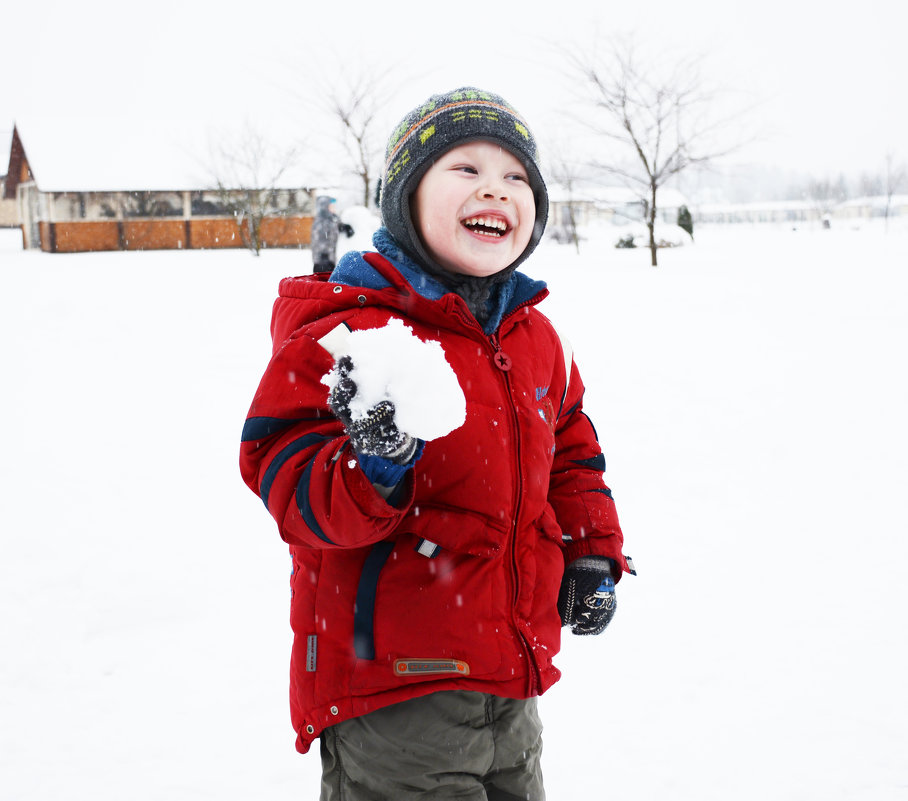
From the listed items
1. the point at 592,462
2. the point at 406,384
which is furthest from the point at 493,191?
the point at 592,462

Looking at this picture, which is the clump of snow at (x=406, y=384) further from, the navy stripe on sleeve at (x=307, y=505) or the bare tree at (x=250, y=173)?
the bare tree at (x=250, y=173)

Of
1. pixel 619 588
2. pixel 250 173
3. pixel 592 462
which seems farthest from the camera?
pixel 250 173

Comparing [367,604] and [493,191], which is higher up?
[493,191]

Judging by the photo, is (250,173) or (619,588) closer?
(619,588)

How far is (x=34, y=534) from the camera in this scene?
14.3 ft

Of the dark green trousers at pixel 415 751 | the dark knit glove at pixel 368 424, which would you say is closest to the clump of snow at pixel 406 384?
the dark knit glove at pixel 368 424

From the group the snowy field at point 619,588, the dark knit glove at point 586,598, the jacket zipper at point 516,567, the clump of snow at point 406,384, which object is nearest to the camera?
the clump of snow at point 406,384

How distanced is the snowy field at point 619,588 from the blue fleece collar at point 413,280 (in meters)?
1.70

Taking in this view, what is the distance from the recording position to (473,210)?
1533 millimetres

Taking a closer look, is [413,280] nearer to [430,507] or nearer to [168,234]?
[430,507]

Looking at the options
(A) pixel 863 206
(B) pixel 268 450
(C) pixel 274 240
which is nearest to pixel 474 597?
(B) pixel 268 450

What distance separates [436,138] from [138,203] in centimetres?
3157

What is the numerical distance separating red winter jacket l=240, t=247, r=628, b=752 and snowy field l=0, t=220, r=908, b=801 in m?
1.33

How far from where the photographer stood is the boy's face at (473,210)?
1535 mm
